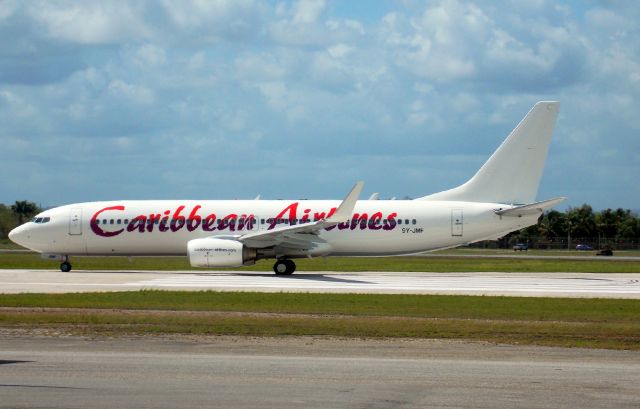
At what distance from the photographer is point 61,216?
43.8 metres

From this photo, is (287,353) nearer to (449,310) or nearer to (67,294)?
(449,310)

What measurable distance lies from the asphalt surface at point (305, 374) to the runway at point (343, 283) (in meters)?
13.9

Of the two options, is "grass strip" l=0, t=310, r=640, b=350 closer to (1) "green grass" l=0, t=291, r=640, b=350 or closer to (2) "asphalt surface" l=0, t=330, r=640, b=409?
(1) "green grass" l=0, t=291, r=640, b=350

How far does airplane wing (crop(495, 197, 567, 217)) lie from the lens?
38478 millimetres

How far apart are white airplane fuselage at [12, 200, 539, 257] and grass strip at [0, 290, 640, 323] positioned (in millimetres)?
12192

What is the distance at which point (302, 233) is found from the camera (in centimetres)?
4066

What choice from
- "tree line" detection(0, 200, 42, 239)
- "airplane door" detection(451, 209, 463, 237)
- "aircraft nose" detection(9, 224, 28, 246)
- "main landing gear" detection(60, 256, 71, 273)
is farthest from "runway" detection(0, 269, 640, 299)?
"tree line" detection(0, 200, 42, 239)

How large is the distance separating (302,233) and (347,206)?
2.96m

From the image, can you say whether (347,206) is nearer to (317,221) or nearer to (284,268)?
(317,221)

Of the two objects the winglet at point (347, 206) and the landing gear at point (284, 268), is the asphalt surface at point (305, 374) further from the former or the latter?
the landing gear at point (284, 268)

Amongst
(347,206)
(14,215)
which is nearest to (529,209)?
(347,206)

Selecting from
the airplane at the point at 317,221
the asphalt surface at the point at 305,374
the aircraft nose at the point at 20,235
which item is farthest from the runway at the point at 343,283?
the asphalt surface at the point at 305,374

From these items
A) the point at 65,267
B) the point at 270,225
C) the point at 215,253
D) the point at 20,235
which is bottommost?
the point at 65,267

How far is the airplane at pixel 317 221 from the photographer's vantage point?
4097 centimetres
